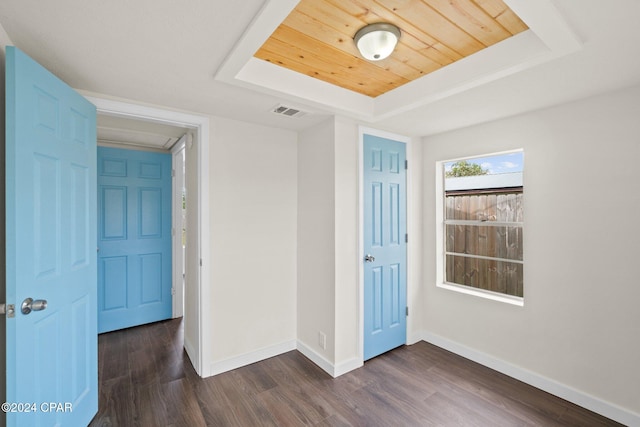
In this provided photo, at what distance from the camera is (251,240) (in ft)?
8.96

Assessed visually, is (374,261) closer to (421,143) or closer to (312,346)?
(312,346)

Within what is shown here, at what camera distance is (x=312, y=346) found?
9.16ft

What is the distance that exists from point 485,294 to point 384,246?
103cm

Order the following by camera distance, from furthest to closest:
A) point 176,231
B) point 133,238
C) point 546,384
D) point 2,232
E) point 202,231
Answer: point 176,231, point 133,238, point 202,231, point 546,384, point 2,232

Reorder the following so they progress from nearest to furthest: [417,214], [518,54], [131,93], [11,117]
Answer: [11,117] < [518,54] < [131,93] < [417,214]

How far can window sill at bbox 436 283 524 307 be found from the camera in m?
2.56

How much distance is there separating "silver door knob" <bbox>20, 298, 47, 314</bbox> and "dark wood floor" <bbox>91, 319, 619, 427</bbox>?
109cm

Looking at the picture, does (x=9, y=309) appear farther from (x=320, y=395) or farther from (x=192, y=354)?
A: (x=320, y=395)

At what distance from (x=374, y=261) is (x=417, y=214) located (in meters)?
0.83

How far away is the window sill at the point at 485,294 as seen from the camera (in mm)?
2562

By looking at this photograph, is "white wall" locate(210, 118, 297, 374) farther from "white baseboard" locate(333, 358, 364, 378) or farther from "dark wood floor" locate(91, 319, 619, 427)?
"white baseboard" locate(333, 358, 364, 378)

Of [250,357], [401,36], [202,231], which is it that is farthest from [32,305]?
[401,36]

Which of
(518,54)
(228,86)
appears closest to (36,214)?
(228,86)

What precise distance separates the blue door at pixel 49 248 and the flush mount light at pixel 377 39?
161cm
